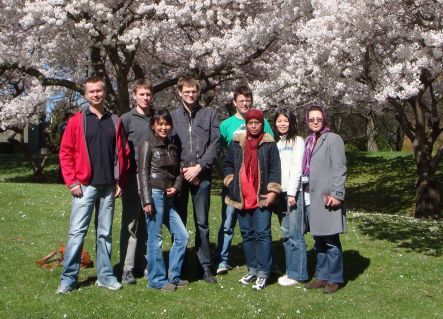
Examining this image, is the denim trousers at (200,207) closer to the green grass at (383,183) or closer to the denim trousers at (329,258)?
the denim trousers at (329,258)

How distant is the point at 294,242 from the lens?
618cm

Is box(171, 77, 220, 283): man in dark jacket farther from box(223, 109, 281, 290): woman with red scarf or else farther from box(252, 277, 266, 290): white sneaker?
box(252, 277, 266, 290): white sneaker

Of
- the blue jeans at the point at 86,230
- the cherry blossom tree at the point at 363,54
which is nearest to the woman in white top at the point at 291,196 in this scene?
the blue jeans at the point at 86,230

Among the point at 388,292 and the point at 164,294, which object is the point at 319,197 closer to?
the point at 388,292

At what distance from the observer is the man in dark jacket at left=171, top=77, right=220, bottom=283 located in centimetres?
601

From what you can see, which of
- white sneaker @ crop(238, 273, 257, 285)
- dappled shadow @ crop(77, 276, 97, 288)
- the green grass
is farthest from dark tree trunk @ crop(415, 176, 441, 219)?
dappled shadow @ crop(77, 276, 97, 288)

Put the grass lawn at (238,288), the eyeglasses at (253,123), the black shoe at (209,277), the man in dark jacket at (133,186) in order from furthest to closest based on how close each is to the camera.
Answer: the black shoe at (209,277) < the man in dark jacket at (133,186) < the eyeglasses at (253,123) < the grass lawn at (238,288)

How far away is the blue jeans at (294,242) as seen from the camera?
6.13 meters

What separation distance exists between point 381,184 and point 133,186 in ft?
55.0

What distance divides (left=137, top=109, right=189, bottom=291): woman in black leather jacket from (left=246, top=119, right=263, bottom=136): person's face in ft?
2.56

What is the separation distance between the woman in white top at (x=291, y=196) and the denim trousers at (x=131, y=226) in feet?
4.96

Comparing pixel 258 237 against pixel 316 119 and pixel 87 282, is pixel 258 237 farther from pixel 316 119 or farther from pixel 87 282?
pixel 87 282

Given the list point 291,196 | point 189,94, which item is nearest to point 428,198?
point 291,196

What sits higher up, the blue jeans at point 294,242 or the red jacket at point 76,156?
the red jacket at point 76,156
